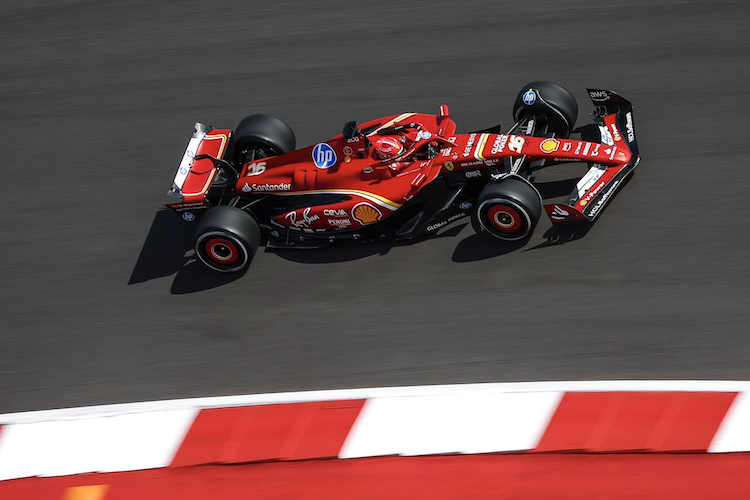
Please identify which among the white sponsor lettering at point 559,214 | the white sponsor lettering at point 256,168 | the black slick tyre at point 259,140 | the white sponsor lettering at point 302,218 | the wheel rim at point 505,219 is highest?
the black slick tyre at point 259,140

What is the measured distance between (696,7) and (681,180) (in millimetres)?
3582

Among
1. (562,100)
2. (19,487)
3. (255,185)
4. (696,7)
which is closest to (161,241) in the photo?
(255,185)

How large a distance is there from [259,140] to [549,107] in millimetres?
3185

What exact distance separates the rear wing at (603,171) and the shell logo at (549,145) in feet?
1.34

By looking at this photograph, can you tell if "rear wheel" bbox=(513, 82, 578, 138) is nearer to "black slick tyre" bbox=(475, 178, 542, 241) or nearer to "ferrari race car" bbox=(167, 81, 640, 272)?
"ferrari race car" bbox=(167, 81, 640, 272)

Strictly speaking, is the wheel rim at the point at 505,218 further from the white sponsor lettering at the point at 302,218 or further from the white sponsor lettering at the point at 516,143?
the white sponsor lettering at the point at 302,218

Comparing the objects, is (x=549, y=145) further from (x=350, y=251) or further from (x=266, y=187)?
(x=266, y=187)

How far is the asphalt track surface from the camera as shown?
23.6 feet

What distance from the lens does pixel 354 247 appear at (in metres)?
8.24

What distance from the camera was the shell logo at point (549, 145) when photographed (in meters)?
7.79

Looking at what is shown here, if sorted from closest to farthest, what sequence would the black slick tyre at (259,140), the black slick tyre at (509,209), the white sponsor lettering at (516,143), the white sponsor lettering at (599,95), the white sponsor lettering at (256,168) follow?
the black slick tyre at (509,209)
the white sponsor lettering at (516,143)
the white sponsor lettering at (256,168)
the white sponsor lettering at (599,95)
the black slick tyre at (259,140)

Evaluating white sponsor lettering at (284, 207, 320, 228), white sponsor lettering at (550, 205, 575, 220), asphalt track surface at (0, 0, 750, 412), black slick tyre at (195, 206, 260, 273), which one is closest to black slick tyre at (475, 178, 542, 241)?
white sponsor lettering at (550, 205, 575, 220)

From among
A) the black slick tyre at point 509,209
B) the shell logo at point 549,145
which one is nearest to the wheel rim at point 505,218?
the black slick tyre at point 509,209

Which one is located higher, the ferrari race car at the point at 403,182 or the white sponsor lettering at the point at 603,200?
the ferrari race car at the point at 403,182
